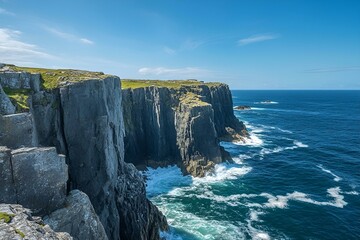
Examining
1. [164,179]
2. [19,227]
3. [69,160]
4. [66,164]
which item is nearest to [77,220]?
[66,164]

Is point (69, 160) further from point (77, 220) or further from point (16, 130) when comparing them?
point (77, 220)

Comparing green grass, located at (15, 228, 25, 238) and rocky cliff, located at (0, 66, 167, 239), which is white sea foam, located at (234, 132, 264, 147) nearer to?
rocky cliff, located at (0, 66, 167, 239)

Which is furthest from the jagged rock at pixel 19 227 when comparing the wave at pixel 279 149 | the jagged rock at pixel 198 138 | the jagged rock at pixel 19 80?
the wave at pixel 279 149

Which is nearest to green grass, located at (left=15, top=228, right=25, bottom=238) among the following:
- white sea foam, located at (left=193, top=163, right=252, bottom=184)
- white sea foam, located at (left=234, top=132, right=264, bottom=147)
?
white sea foam, located at (left=193, top=163, right=252, bottom=184)

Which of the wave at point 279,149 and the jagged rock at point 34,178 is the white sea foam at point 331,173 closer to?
the wave at point 279,149

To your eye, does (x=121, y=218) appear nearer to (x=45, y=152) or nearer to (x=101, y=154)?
(x=101, y=154)

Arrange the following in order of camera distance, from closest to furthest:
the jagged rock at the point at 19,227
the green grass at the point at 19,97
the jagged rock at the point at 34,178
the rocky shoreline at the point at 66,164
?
1. the jagged rock at the point at 19,227
2. the jagged rock at the point at 34,178
3. the rocky shoreline at the point at 66,164
4. the green grass at the point at 19,97
